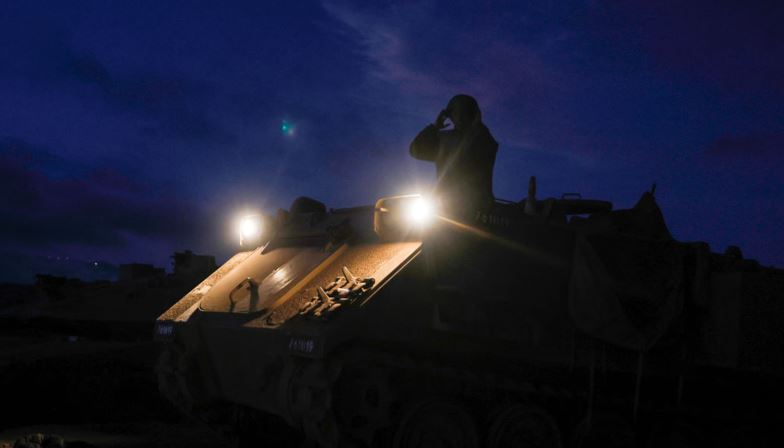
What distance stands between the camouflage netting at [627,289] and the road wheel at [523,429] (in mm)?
907

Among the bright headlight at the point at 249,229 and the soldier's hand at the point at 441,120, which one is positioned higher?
the soldier's hand at the point at 441,120

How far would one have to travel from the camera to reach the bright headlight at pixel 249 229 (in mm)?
9516

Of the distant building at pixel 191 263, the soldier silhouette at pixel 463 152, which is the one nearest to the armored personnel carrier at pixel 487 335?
the soldier silhouette at pixel 463 152

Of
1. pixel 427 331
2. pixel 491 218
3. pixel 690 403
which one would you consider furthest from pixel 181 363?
pixel 690 403

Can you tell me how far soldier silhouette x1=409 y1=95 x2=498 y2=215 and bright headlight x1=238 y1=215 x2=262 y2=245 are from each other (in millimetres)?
2724

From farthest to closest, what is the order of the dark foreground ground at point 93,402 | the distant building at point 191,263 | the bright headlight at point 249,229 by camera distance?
the distant building at point 191,263, the dark foreground ground at point 93,402, the bright headlight at point 249,229

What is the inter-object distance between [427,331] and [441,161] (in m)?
1.88

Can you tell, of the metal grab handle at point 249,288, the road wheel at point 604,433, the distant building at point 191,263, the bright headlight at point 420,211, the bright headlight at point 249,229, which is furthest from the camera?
the distant building at point 191,263

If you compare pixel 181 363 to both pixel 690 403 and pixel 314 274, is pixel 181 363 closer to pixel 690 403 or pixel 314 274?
pixel 314 274

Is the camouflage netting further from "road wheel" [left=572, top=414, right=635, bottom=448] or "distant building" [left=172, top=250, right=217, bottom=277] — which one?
"distant building" [left=172, top=250, right=217, bottom=277]

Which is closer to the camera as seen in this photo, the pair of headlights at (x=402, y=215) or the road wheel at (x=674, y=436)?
the pair of headlights at (x=402, y=215)

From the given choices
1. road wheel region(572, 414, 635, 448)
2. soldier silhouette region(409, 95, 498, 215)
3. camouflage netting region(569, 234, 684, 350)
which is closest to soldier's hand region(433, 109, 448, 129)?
soldier silhouette region(409, 95, 498, 215)

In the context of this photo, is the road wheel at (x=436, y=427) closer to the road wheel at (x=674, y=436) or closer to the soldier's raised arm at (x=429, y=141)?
the road wheel at (x=674, y=436)

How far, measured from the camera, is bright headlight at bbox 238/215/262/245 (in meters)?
9.52
